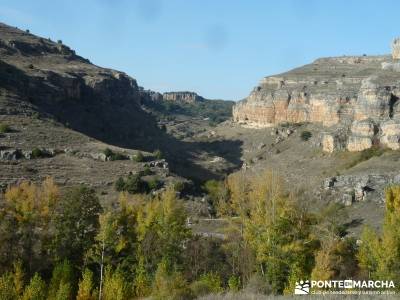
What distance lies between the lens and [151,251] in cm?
3334

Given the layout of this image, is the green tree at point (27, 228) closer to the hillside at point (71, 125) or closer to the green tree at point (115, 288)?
the green tree at point (115, 288)

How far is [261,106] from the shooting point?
9412 centimetres

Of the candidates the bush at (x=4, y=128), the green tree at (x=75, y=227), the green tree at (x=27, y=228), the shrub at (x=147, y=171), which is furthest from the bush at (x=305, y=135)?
the green tree at (x=27, y=228)

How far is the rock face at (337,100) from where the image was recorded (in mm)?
65125

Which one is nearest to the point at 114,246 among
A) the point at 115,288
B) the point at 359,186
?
the point at 115,288

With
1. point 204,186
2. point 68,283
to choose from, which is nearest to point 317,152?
point 204,186

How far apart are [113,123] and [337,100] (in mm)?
31827

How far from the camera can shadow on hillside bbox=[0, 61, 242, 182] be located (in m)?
70.6

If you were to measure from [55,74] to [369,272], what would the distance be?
56367mm

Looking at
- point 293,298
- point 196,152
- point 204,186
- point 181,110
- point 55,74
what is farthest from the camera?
point 181,110

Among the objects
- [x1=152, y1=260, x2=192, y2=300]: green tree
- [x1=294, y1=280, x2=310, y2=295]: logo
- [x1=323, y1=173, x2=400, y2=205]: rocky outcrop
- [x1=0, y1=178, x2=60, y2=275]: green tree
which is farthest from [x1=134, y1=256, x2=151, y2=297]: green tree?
[x1=323, y1=173, x2=400, y2=205]: rocky outcrop

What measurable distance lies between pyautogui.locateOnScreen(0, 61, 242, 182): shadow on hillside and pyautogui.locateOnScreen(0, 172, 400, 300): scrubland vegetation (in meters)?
29.2

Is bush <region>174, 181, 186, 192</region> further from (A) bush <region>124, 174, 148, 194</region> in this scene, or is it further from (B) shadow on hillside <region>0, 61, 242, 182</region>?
(B) shadow on hillside <region>0, 61, 242, 182</region>

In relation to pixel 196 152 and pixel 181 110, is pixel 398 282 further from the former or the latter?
pixel 181 110
